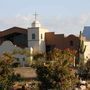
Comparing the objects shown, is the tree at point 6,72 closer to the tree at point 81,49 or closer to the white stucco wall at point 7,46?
the tree at point 81,49

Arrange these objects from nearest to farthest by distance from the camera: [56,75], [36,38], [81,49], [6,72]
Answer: [56,75]
[6,72]
[81,49]
[36,38]

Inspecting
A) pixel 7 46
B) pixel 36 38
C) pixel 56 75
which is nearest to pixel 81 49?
pixel 36 38

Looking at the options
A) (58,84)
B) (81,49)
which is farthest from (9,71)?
(81,49)

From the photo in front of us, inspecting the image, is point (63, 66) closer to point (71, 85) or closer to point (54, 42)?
point (71, 85)

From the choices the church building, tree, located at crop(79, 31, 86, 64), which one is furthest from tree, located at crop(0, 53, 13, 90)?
the church building

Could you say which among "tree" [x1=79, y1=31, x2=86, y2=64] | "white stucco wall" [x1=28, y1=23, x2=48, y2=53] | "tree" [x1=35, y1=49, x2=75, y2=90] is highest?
"white stucco wall" [x1=28, y1=23, x2=48, y2=53]

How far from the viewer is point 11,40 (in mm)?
70188

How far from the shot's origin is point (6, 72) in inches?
1425

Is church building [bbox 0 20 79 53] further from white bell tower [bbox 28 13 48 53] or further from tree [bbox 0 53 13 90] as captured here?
tree [bbox 0 53 13 90]

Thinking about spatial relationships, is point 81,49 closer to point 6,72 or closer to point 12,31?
point 12,31

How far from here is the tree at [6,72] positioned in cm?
3522

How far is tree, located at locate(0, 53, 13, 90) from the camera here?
35219 millimetres

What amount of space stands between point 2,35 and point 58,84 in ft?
118

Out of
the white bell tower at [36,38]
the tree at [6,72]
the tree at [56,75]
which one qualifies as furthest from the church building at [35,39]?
the tree at [56,75]
